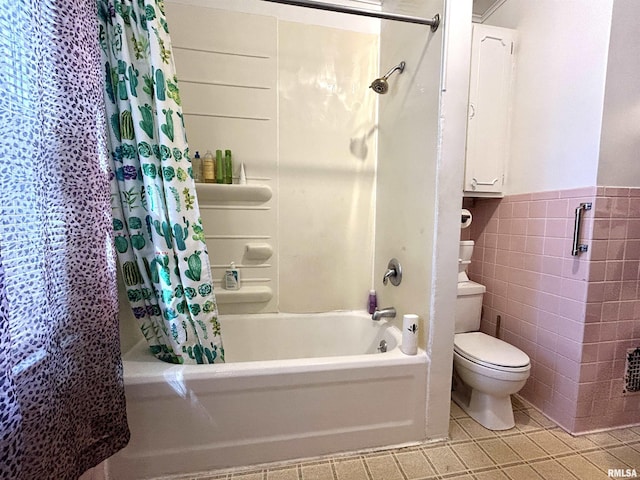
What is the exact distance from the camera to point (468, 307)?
1.96 metres

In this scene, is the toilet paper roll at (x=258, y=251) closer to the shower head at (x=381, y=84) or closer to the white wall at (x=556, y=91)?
the shower head at (x=381, y=84)

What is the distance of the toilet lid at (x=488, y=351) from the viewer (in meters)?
1.53

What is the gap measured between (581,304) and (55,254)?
2168 mm

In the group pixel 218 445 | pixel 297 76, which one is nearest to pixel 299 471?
pixel 218 445

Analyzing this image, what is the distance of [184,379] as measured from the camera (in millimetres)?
1241

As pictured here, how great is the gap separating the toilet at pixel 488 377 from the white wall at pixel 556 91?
972mm

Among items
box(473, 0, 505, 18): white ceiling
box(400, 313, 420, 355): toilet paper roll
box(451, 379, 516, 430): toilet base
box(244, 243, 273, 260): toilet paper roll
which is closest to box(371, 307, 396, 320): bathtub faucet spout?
box(400, 313, 420, 355): toilet paper roll

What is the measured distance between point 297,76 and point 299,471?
218 cm

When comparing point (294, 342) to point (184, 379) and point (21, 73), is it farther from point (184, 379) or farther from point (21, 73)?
point (21, 73)

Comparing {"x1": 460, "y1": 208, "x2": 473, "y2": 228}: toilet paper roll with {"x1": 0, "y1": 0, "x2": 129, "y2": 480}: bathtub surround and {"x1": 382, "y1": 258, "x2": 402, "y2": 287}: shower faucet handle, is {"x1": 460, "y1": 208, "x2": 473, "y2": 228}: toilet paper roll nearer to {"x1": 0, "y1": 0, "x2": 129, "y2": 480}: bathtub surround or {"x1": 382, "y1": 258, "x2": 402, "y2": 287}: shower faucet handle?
{"x1": 382, "y1": 258, "x2": 402, "y2": 287}: shower faucet handle

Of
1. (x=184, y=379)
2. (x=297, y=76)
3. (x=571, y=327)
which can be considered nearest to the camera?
(x=184, y=379)

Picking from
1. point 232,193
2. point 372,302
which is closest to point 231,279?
point 232,193

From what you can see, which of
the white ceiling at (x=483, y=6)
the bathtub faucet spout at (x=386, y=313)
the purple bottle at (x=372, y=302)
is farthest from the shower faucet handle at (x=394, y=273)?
the white ceiling at (x=483, y=6)

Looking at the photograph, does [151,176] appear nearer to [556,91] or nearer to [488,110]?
[488,110]
